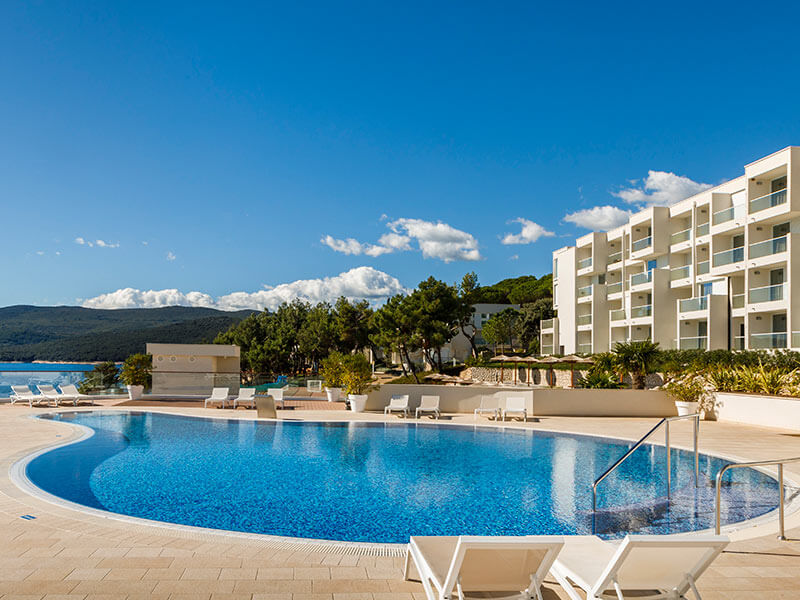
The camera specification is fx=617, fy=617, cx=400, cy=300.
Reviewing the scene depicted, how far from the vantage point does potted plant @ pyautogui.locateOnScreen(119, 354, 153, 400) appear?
24.1 m

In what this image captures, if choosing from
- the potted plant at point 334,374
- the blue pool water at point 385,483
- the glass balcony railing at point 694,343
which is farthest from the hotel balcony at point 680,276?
the blue pool water at point 385,483

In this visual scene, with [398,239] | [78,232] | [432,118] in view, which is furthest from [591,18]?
[398,239]

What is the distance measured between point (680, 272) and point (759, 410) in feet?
65.5

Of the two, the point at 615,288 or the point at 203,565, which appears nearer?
the point at 203,565

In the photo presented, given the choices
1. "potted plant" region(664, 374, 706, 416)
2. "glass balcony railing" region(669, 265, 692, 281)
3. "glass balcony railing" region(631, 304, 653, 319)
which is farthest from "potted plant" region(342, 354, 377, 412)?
"glass balcony railing" region(669, 265, 692, 281)

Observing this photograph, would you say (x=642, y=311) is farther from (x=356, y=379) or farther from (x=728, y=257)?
(x=356, y=379)

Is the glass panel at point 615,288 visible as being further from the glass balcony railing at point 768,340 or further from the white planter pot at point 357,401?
the white planter pot at point 357,401

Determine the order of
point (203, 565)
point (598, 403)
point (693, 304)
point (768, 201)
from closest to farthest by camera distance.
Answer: point (203, 565)
point (598, 403)
point (768, 201)
point (693, 304)

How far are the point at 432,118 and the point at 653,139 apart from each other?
11.3 metres

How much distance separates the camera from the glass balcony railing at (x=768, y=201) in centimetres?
2789

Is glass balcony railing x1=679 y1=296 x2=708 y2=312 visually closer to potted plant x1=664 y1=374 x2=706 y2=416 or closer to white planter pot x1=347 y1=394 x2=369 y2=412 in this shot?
potted plant x1=664 y1=374 x2=706 y2=416

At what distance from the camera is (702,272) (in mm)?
33781

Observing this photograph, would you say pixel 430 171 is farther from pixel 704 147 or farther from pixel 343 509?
pixel 343 509

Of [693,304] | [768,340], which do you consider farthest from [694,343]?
[768,340]
